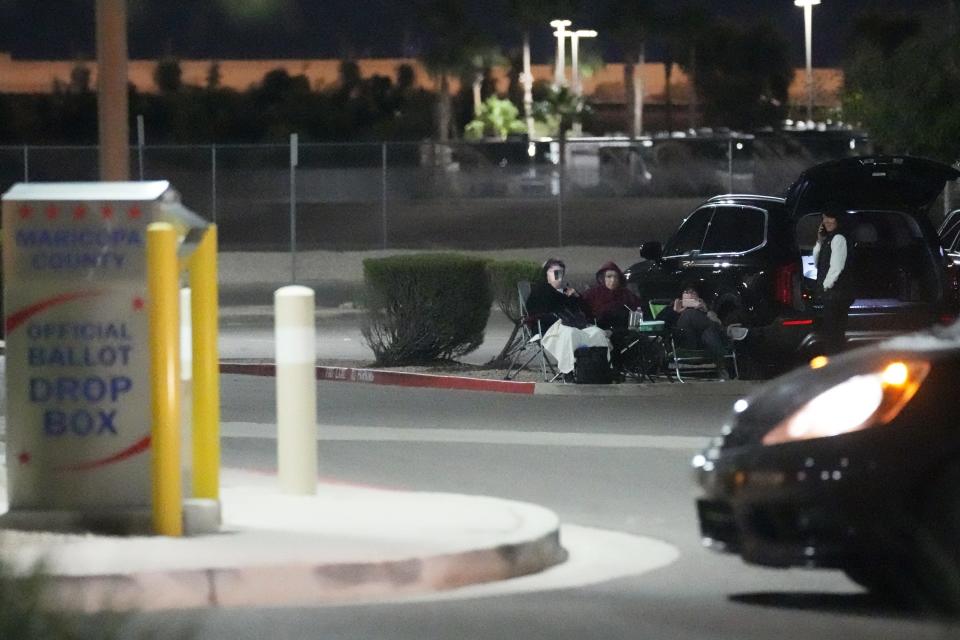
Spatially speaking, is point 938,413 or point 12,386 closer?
point 938,413

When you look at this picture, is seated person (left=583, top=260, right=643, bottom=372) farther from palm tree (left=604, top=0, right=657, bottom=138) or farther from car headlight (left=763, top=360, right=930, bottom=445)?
palm tree (left=604, top=0, right=657, bottom=138)

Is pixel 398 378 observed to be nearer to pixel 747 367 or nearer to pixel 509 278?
pixel 509 278

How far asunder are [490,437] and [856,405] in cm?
697

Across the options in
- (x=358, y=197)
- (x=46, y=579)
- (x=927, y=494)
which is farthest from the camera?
(x=358, y=197)

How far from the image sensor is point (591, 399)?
Result: 16828 millimetres

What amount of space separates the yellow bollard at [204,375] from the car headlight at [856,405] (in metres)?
3.01

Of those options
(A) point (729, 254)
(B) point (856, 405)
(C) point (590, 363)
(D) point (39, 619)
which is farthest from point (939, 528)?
(A) point (729, 254)

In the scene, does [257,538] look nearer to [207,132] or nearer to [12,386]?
[12,386]

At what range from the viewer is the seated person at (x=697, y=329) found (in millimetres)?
17703

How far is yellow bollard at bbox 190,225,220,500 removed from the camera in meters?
9.26

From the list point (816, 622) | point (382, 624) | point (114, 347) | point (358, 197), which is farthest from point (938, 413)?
point (358, 197)

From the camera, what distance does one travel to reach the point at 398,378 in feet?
60.9

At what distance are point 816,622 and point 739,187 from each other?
51.3 m

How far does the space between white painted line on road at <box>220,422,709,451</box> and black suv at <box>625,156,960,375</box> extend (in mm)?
4386
